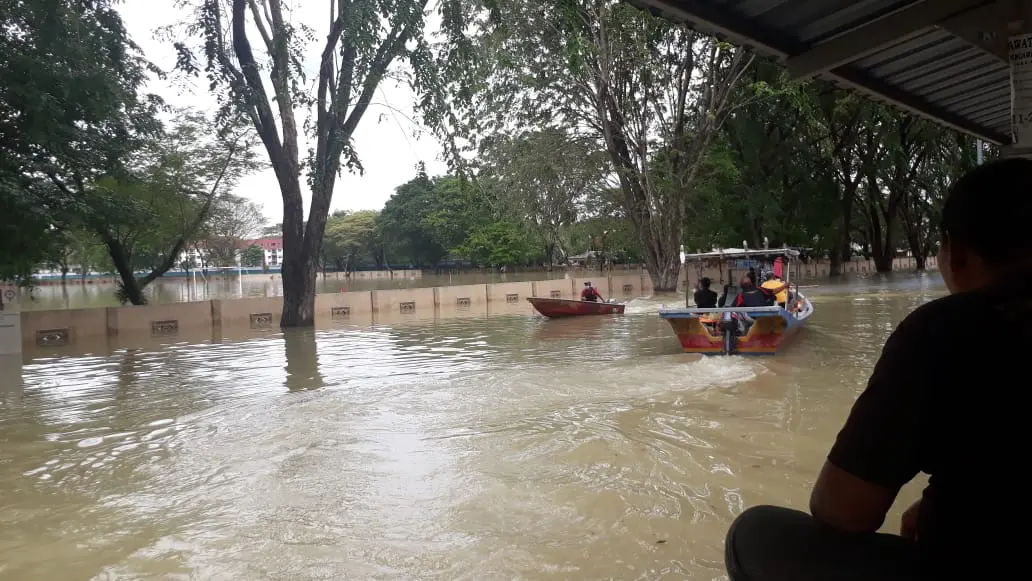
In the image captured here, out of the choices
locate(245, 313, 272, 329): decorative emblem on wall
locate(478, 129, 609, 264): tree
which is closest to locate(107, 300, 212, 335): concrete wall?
locate(245, 313, 272, 329): decorative emblem on wall

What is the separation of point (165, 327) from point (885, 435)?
71.3 ft

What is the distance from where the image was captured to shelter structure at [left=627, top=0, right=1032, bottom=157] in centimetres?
465

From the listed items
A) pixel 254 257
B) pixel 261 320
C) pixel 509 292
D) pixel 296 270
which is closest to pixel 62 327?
pixel 261 320

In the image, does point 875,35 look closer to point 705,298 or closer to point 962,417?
point 962,417

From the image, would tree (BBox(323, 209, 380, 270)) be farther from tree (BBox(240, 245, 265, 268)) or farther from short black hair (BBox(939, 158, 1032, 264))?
short black hair (BBox(939, 158, 1032, 264))

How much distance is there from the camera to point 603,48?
72.8ft

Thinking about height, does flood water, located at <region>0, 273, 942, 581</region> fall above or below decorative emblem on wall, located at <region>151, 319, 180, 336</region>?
below

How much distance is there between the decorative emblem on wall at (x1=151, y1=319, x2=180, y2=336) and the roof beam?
63.3 ft

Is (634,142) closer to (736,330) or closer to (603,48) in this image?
(603,48)

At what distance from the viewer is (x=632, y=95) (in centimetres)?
2506

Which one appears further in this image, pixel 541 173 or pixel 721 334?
pixel 541 173

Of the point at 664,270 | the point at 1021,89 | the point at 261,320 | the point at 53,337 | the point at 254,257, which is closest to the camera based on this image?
the point at 1021,89

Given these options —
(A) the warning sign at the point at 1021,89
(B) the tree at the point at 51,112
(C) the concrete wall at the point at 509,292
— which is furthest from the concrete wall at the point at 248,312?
(A) the warning sign at the point at 1021,89

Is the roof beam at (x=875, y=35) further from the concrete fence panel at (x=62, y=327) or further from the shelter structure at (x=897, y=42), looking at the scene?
the concrete fence panel at (x=62, y=327)
